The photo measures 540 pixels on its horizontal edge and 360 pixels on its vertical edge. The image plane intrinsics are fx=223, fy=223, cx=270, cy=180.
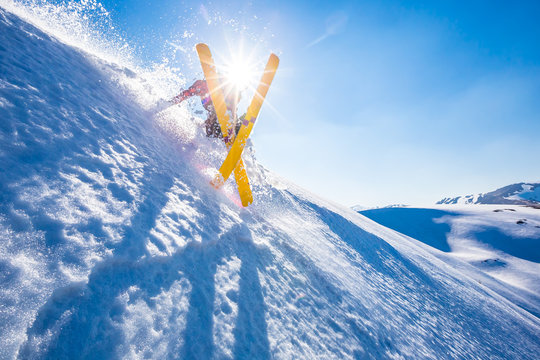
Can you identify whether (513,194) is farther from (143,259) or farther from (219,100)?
(143,259)

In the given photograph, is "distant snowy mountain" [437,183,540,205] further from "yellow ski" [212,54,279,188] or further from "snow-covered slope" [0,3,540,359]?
"yellow ski" [212,54,279,188]

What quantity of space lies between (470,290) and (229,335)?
844 cm

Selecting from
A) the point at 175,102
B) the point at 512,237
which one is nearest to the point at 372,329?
the point at 175,102

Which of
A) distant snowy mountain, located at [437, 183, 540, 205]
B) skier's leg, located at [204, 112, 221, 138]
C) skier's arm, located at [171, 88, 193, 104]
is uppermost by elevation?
distant snowy mountain, located at [437, 183, 540, 205]

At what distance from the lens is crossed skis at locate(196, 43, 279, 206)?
167 inches

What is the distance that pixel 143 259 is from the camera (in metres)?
1.85

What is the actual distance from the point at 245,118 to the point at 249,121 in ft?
0.32

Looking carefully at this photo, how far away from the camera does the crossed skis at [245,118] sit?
167 inches

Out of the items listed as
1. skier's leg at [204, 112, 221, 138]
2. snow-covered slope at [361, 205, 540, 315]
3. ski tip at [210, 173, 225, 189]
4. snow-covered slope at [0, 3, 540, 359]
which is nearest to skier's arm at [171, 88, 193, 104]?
Result: skier's leg at [204, 112, 221, 138]

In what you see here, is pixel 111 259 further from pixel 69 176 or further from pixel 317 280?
pixel 317 280

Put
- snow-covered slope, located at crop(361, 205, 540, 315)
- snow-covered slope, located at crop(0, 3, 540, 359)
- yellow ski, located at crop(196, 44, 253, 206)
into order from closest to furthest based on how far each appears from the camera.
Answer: snow-covered slope, located at crop(0, 3, 540, 359), yellow ski, located at crop(196, 44, 253, 206), snow-covered slope, located at crop(361, 205, 540, 315)

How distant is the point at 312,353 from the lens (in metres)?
2.16

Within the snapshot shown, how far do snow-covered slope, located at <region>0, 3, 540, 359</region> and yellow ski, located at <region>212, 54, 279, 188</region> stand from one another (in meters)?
0.47

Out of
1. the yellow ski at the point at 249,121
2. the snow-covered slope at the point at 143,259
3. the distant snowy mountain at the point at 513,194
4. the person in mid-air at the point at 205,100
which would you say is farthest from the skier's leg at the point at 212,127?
the distant snowy mountain at the point at 513,194
